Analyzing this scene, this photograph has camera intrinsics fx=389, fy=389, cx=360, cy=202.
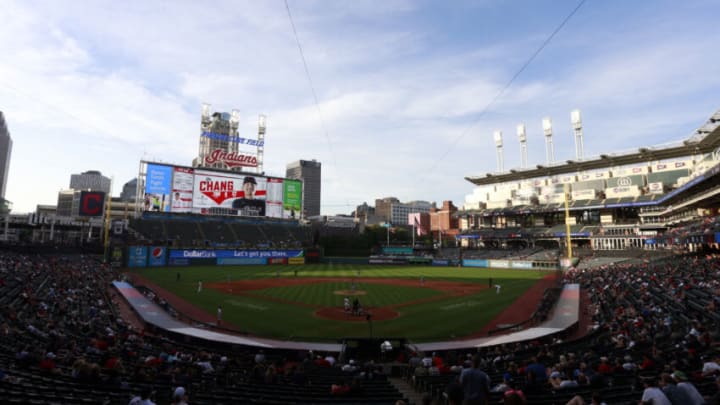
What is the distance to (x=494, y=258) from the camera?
7494cm

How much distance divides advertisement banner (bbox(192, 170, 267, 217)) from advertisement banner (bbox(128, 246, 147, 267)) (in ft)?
36.2

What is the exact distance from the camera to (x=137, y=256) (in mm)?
59375

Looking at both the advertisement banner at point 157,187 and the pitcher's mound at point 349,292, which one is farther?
the advertisement banner at point 157,187

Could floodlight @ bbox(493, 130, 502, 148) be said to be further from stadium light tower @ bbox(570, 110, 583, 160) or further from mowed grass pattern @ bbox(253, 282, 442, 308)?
mowed grass pattern @ bbox(253, 282, 442, 308)

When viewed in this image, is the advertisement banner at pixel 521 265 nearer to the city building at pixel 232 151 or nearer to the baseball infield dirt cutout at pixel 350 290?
the baseball infield dirt cutout at pixel 350 290

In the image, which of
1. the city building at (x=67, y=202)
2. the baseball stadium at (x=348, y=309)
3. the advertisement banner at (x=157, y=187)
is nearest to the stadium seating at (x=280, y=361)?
the baseball stadium at (x=348, y=309)

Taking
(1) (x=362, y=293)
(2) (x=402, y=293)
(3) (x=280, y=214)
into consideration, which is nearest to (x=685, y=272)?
(2) (x=402, y=293)

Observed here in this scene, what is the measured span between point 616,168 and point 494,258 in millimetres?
33143

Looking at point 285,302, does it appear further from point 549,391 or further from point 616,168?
point 616,168

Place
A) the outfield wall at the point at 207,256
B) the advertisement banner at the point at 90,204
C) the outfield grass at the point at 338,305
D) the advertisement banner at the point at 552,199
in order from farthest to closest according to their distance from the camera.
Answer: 1. the advertisement banner at the point at 552,199
2. the advertisement banner at the point at 90,204
3. the outfield wall at the point at 207,256
4. the outfield grass at the point at 338,305

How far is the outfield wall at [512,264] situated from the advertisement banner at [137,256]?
5601 centimetres

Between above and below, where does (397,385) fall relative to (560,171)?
below

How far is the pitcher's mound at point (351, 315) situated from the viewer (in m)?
25.4

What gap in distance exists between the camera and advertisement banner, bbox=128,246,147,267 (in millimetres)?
58594
